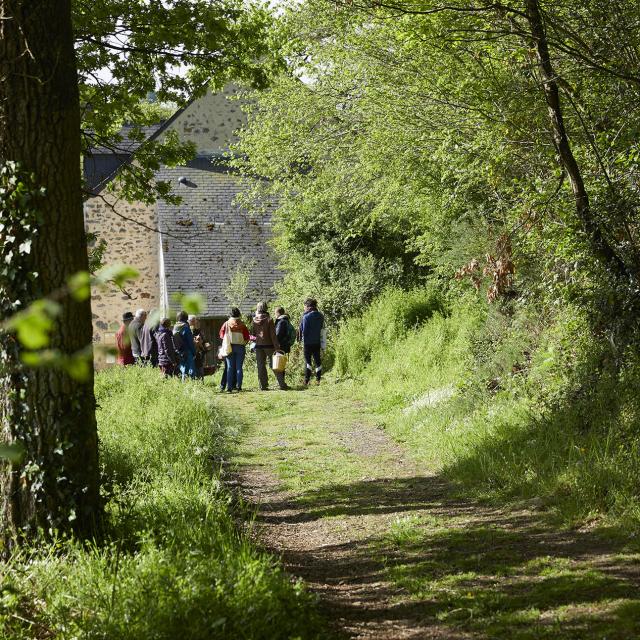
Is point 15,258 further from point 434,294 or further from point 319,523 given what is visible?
point 434,294

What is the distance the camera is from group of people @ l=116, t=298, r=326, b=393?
17.2 m

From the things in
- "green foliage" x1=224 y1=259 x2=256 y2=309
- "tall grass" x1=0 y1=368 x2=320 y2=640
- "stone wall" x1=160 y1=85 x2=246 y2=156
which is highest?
"stone wall" x1=160 y1=85 x2=246 y2=156

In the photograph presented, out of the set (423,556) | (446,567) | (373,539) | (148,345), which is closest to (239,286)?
(148,345)

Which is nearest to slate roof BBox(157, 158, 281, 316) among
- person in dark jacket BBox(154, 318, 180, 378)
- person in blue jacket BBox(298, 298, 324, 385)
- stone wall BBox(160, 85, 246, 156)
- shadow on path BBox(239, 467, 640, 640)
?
stone wall BBox(160, 85, 246, 156)

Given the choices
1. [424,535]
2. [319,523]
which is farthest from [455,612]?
[319,523]

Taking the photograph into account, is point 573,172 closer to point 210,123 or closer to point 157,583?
point 157,583

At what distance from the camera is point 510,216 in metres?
11.6

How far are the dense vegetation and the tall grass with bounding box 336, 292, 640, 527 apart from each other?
2 cm

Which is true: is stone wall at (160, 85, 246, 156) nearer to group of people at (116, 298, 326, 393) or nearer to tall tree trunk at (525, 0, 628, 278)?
group of people at (116, 298, 326, 393)

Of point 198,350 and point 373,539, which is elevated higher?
point 198,350

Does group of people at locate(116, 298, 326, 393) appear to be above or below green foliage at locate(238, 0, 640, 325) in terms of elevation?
below

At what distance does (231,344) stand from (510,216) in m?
7.73

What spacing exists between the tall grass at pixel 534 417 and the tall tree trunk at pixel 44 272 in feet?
12.7

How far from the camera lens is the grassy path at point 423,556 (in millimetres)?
4973
